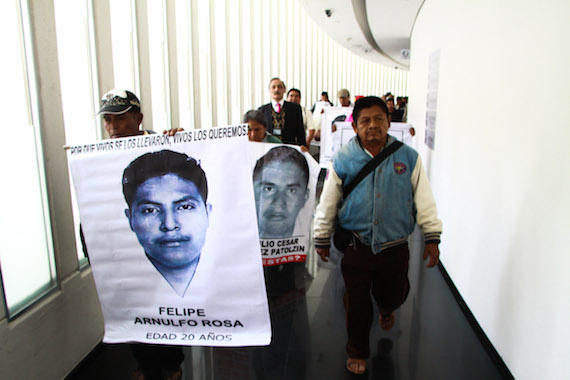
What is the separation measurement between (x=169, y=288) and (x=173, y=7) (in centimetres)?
369

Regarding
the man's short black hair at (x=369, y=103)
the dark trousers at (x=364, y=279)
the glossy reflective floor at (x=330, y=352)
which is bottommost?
the glossy reflective floor at (x=330, y=352)

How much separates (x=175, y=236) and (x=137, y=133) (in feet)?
2.13

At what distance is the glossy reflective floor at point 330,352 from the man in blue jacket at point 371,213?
213mm

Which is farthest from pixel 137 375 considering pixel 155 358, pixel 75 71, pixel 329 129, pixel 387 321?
pixel 329 129

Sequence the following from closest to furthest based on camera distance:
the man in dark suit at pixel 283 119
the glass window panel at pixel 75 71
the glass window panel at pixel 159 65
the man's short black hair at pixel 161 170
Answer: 1. the man's short black hair at pixel 161 170
2. the glass window panel at pixel 75 71
3. the glass window panel at pixel 159 65
4. the man in dark suit at pixel 283 119

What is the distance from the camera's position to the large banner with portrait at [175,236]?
5.69ft

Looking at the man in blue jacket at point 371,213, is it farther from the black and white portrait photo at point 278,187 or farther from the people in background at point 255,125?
the people in background at point 255,125

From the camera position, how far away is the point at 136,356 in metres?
2.24

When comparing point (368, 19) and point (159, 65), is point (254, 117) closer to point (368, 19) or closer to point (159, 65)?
point (159, 65)

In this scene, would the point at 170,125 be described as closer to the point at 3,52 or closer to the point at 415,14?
the point at 3,52

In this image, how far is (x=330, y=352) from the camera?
7.99ft

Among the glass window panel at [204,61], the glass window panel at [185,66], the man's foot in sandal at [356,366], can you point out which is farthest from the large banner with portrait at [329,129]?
the man's foot in sandal at [356,366]

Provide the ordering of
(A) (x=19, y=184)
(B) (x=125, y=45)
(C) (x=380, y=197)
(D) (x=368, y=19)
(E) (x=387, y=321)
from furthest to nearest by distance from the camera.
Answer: (D) (x=368, y=19) → (B) (x=125, y=45) → (E) (x=387, y=321) → (C) (x=380, y=197) → (A) (x=19, y=184)

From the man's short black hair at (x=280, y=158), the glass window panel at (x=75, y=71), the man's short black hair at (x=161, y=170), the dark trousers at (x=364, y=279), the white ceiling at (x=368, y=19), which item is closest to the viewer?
the man's short black hair at (x=161, y=170)
